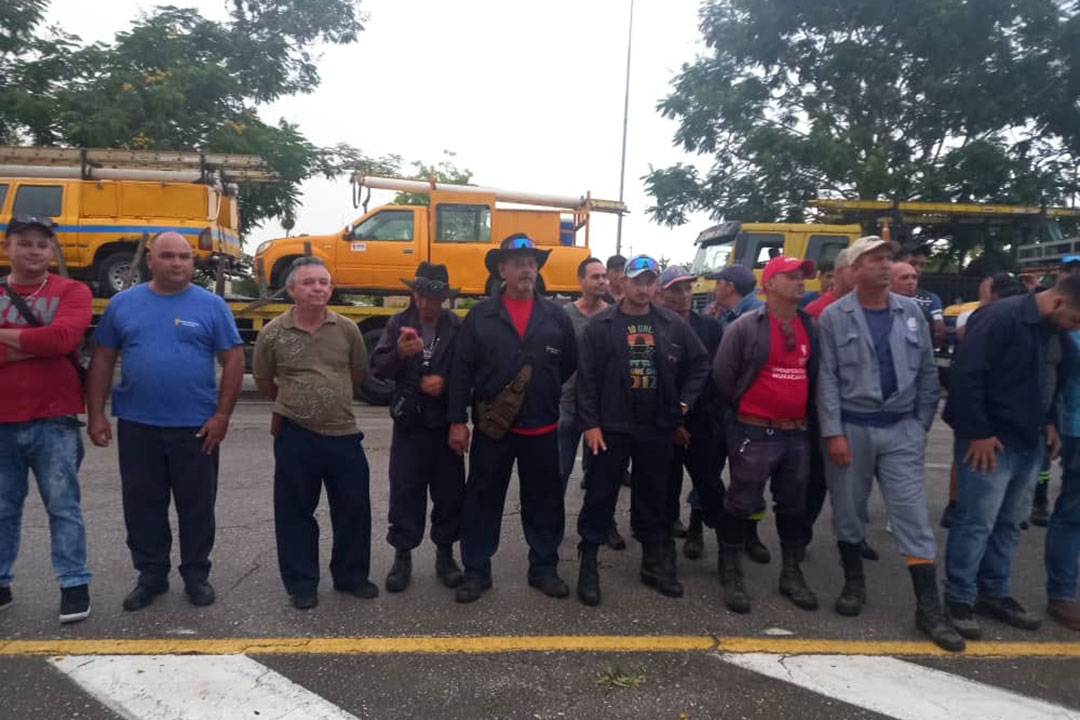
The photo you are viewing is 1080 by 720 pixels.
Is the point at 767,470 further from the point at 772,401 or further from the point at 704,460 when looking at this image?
the point at 704,460

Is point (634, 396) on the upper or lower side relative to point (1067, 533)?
upper

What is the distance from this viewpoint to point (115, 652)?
10.7 feet

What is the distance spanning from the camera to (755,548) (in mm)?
4617

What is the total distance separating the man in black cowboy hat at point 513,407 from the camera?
12.7ft

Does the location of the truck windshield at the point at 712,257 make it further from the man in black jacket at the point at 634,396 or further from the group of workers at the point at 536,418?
the man in black jacket at the point at 634,396

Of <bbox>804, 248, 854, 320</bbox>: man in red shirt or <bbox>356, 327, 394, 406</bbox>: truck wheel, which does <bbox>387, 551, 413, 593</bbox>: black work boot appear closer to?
<bbox>804, 248, 854, 320</bbox>: man in red shirt

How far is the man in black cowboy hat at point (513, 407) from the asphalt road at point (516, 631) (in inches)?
9.9

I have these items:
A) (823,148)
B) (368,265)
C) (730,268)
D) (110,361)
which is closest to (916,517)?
(730,268)

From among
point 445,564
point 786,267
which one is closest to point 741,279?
point 786,267

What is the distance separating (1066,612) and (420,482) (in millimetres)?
3216

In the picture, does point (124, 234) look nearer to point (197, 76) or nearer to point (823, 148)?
point (197, 76)

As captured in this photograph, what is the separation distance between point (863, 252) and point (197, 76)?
16.2 meters

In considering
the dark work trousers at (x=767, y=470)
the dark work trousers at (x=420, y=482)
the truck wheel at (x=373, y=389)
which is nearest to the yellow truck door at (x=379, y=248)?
the truck wheel at (x=373, y=389)

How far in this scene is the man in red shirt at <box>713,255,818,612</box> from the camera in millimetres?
3820
